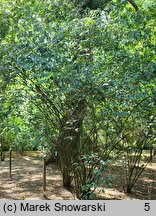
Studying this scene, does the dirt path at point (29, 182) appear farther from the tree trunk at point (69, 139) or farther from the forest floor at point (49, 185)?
the tree trunk at point (69, 139)

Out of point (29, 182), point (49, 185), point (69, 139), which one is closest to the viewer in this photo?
point (69, 139)

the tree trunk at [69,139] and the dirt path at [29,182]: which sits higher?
the tree trunk at [69,139]

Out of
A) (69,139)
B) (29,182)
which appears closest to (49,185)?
(29,182)

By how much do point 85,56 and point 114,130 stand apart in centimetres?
122

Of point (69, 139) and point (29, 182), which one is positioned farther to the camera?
point (29, 182)

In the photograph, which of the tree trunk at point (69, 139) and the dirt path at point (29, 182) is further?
the dirt path at point (29, 182)

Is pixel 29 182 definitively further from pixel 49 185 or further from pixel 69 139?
pixel 69 139

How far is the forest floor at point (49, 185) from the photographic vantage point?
251 inches

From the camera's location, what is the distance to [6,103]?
173 inches

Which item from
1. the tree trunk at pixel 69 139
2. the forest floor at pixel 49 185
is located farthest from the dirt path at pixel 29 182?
the tree trunk at pixel 69 139

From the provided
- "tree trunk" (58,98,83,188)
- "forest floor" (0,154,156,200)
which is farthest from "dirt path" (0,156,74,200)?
"tree trunk" (58,98,83,188)

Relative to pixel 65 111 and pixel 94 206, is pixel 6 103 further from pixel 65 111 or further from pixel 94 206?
pixel 94 206

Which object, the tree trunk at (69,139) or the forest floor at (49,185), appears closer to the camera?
the tree trunk at (69,139)

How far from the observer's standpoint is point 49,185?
7.23m
